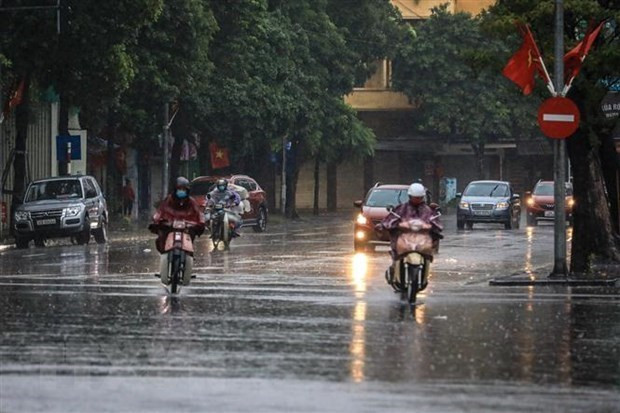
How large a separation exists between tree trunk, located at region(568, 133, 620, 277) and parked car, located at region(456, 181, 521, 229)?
81.8ft

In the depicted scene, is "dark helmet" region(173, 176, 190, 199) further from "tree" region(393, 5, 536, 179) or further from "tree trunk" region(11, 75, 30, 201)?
"tree" region(393, 5, 536, 179)

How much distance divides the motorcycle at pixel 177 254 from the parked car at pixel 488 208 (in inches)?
1282

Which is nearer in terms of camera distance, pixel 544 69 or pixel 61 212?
pixel 544 69

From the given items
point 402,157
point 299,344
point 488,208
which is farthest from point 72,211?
point 402,157

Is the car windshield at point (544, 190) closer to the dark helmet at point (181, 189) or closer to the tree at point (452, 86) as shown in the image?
the tree at point (452, 86)

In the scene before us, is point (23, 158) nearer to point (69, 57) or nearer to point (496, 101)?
point (69, 57)

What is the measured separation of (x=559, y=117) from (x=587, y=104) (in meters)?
3.10

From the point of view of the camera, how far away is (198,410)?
35.1 feet

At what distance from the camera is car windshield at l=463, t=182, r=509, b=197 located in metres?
55.9

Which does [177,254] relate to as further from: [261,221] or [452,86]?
[452,86]

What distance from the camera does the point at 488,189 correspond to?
56250mm

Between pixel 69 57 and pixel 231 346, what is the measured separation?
101 feet

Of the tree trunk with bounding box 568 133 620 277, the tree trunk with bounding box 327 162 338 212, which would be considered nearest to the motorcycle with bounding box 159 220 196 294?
the tree trunk with bounding box 568 133 620 277

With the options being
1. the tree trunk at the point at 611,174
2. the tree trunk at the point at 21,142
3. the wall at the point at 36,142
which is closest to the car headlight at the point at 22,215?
the tree trunk at the point at 21,142
